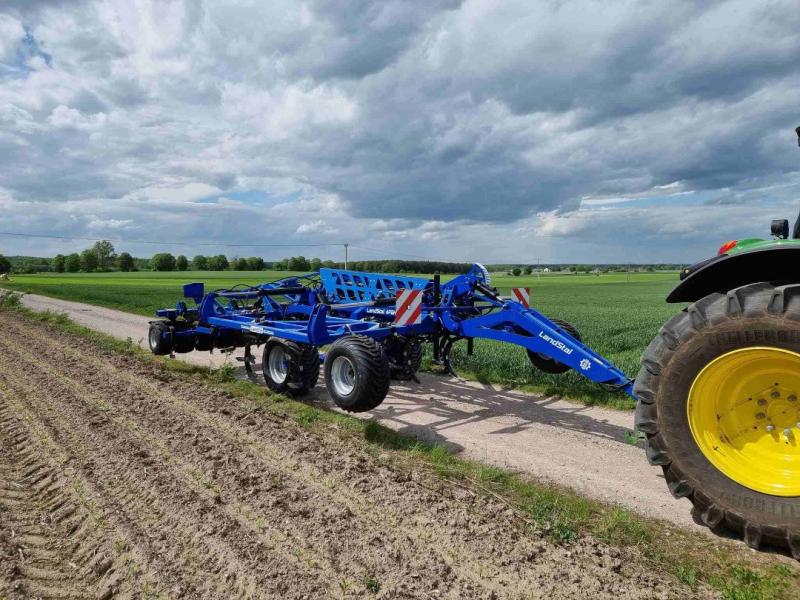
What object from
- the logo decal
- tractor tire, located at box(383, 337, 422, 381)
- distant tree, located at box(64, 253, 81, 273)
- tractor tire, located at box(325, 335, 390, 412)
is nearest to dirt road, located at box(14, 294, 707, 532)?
tractor tire, located at box(383, 337, 422, 381)

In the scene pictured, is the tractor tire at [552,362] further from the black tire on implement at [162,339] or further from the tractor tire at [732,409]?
the black tire on implement at [162,339]

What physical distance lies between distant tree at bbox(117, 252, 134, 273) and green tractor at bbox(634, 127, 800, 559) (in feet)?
290

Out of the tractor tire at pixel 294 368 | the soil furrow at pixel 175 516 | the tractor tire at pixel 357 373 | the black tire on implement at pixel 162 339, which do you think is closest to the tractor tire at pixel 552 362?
the tractor tire at pixel 357 373

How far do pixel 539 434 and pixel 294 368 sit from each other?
10.8ft

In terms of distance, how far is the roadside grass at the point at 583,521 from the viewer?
116 inches

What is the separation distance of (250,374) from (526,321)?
502 centimetres

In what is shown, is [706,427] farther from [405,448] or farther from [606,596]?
[405,448]

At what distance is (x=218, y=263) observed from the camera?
267ft

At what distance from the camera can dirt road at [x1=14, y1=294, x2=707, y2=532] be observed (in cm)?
433

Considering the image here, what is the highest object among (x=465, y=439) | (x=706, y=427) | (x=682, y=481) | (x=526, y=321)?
(x=526, y=321)

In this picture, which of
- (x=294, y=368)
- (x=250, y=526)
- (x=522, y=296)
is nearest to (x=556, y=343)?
(x=522, y=296)

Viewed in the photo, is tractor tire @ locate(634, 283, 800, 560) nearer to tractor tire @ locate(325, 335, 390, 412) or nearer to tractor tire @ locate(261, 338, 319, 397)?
tractor tire @ locate(325, 335, 390, 412)

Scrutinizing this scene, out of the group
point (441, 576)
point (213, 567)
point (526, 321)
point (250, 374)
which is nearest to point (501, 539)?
point (441, 576)

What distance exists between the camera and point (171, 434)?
5.31 m
